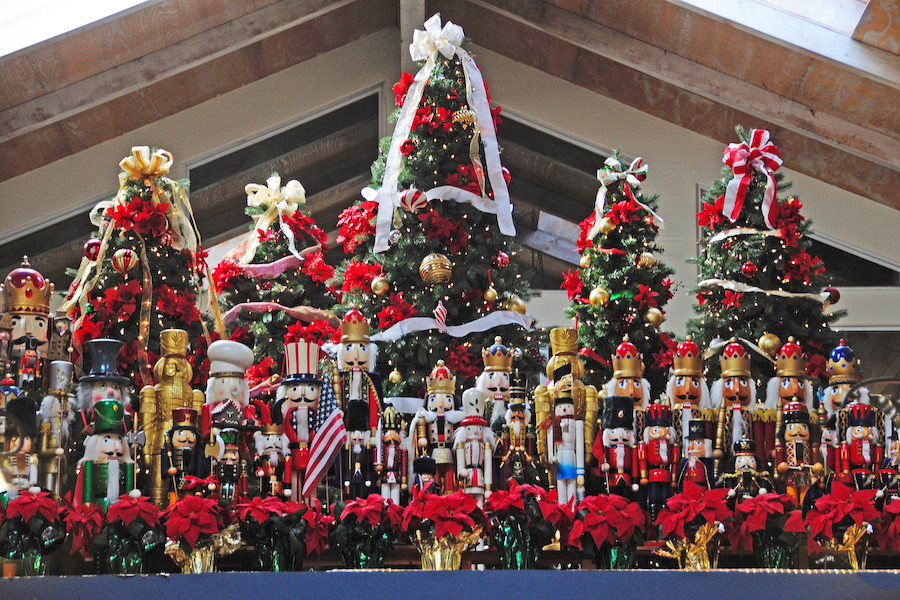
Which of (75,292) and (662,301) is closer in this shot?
(75,292)

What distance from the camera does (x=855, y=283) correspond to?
9.02 m

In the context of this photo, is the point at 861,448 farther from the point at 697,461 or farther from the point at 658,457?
the point at 658,457

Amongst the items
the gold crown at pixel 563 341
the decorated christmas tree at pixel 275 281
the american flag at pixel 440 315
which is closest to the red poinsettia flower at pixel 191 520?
the gold crown at pixel 563 341

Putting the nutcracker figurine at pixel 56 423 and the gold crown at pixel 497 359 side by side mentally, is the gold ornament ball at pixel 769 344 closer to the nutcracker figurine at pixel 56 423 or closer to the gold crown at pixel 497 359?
the gold crown at pixel 497 359

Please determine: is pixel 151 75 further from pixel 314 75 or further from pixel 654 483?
pixel 654 483

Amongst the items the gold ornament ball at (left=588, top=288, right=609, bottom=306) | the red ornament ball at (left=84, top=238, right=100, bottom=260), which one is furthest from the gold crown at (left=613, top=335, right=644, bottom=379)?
the red ornament ball at (left=84, top=238, right=100, bottom=260)

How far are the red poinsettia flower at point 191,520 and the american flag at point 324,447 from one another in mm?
598

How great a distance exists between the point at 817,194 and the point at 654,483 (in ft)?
17.3

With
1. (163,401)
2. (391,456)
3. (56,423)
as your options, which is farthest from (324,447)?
(56,423)

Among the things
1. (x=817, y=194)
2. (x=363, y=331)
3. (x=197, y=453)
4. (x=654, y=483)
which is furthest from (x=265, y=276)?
(x=817, y=194)

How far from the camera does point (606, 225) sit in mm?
6297

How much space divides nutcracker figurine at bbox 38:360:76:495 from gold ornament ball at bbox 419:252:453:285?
2005 millimetres

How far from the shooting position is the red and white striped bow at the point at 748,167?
6.02m

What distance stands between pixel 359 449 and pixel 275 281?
8.65 ft
